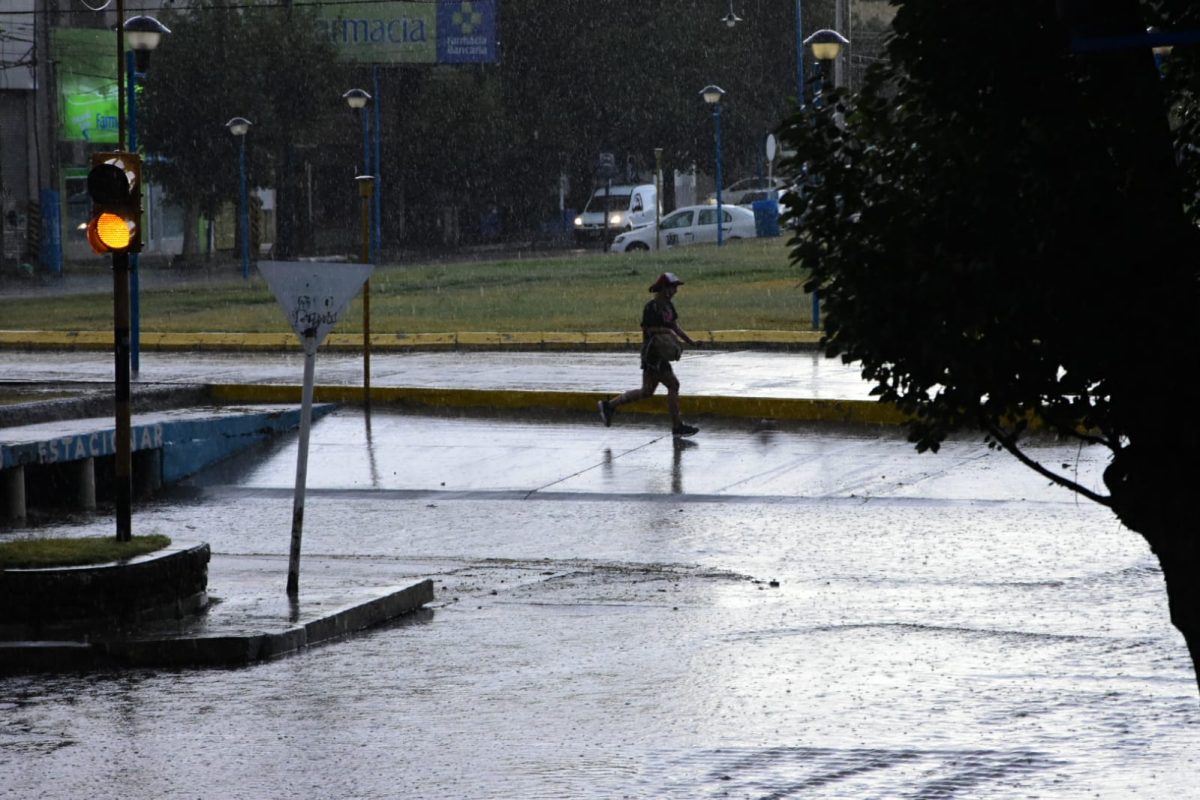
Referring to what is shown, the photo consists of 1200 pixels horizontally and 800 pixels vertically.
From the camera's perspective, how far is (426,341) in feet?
88.4

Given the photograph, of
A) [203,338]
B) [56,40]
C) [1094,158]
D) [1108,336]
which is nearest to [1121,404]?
[1108,336]

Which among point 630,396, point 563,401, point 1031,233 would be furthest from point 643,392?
point 1031,233

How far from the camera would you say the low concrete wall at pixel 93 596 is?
9742 millimetres

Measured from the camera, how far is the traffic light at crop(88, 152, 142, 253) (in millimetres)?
11172

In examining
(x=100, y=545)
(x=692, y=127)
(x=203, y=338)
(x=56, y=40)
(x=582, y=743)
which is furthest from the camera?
(x=692, y=127)

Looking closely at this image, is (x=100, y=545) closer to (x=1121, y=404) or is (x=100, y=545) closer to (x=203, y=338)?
(x=1121, y=404)

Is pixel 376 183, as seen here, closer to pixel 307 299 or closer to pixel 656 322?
pixel 656 322

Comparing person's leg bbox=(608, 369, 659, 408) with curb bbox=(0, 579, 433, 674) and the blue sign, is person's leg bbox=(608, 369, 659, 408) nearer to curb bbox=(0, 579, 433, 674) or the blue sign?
curb bbox=(0, 579, 433, 674)

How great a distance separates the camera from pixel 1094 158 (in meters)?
5.11

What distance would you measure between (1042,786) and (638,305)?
26.0 metres

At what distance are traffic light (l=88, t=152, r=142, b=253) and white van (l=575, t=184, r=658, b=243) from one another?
162ft

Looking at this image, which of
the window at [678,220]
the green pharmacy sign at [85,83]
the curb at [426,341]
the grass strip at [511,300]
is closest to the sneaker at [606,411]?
the curb at [426,341]

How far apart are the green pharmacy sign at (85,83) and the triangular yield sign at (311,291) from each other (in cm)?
→ 4947

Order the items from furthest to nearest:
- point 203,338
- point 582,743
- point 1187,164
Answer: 1. point 203,338
2. point 582,743
3. point 1187,164
